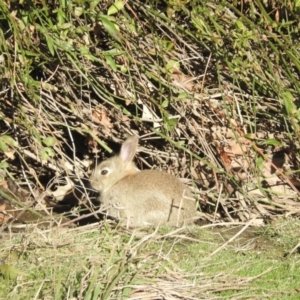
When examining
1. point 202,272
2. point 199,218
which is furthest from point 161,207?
point 202,272

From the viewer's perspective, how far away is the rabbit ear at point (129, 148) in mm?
6977

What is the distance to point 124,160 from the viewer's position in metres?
7.16

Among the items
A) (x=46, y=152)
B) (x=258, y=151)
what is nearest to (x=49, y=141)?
(x=46, y=152)

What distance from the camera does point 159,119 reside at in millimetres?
6926

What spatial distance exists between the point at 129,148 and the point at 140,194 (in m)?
0.40

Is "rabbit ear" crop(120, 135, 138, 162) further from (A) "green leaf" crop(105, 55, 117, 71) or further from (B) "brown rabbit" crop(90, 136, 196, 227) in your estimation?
(A) "green leaf" crop(105, 55, 117, 71)

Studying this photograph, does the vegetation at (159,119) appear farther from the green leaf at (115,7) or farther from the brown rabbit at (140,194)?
the brown rabbit at (140,194)

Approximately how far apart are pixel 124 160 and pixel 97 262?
5.92ft

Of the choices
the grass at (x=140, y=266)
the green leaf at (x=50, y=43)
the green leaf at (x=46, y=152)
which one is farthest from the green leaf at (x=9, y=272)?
the green leaf at (x=50, y=43)

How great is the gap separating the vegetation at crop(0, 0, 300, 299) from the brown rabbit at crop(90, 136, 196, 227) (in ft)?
0.65

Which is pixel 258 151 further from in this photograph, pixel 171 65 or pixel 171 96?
pixel 171 65

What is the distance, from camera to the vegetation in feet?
19.8

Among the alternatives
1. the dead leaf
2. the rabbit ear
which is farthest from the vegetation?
the rabbit ear

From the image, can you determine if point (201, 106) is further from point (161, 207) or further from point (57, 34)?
point (57, 34)
